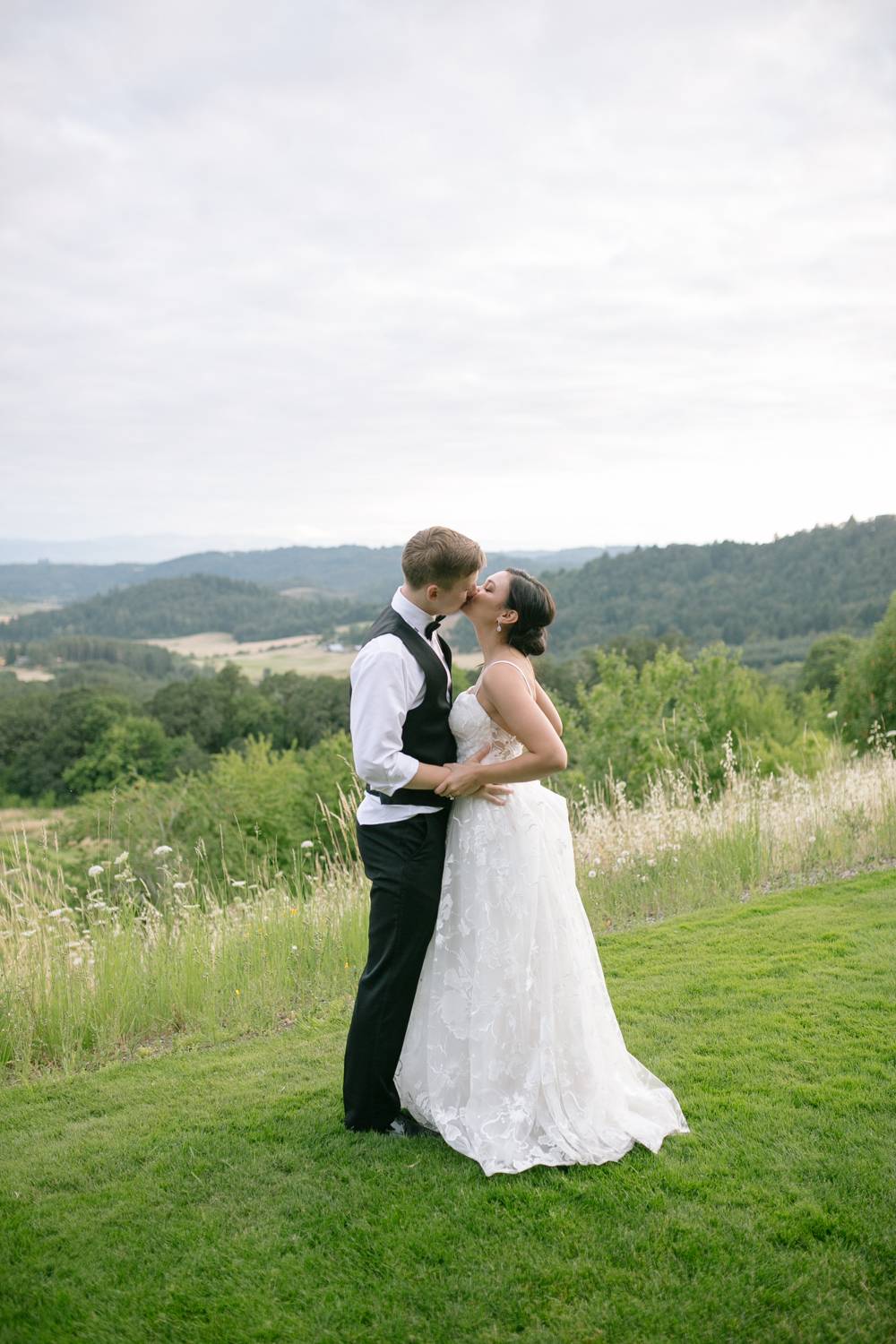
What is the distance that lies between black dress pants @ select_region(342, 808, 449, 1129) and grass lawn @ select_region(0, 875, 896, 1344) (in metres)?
0.37

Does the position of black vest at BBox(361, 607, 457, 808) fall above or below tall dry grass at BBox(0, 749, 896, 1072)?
above

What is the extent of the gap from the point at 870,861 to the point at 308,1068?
17.3 feet

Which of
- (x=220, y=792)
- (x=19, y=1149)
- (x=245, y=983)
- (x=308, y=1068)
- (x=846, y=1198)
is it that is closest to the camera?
(x=846, y=1198)

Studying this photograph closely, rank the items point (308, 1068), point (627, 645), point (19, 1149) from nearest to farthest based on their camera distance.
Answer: point (19, 1149), point (308, 1068), point (627, 645)

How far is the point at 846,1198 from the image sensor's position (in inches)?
108

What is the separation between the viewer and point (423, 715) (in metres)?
3.16

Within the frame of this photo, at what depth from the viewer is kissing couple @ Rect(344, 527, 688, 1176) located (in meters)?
3.07

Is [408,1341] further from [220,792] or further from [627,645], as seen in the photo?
[627,645]

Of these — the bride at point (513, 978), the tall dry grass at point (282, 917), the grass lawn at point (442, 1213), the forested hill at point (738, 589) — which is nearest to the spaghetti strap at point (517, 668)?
the bride at point (513, 978)

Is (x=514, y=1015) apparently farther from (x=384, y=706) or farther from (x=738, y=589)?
(x=738, y=589)

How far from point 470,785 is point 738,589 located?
84403 mm

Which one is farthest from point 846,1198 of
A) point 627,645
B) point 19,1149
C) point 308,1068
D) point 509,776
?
point 627,645

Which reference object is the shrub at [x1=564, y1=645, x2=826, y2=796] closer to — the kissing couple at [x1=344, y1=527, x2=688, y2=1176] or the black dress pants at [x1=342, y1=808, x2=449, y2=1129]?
the kissing couple at [x1=344, y1=527, x2=688, y2=1176]

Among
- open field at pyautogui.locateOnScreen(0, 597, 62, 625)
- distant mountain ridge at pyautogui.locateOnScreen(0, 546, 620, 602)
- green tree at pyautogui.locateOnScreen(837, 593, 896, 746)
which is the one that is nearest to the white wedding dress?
green tree at pyautogui.locateOnScreen(837, 593, 896, 746)
